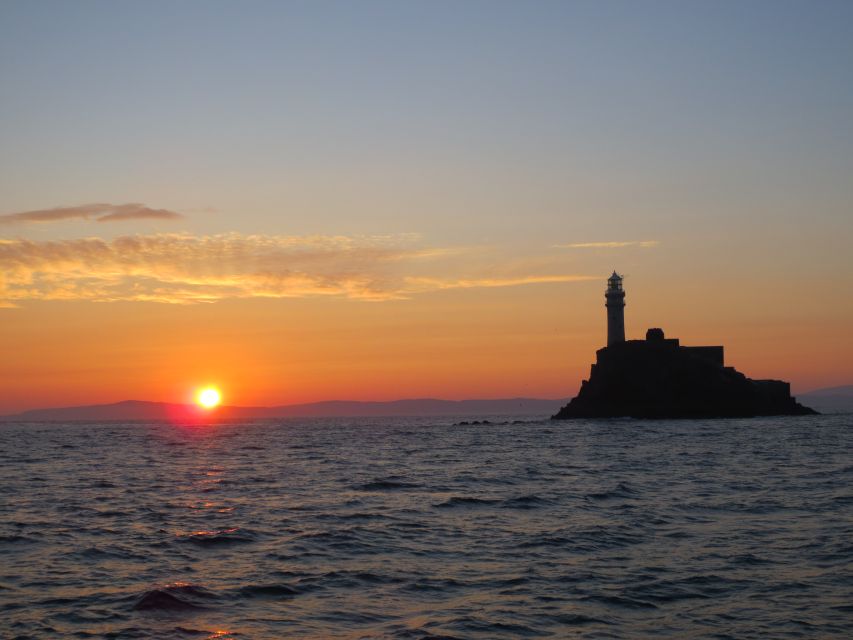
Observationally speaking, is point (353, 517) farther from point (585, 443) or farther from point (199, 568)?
point (585, 443)

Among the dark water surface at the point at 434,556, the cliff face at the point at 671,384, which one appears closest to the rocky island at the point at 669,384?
the cliff face at the point at 671,384

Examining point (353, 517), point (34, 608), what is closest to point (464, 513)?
point (353, 517)

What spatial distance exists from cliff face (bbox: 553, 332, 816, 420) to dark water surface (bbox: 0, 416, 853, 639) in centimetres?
8060

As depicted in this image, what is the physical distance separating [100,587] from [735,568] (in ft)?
40.7

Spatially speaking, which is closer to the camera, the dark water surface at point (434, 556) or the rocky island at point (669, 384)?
the dark water surface at point (434, 556)

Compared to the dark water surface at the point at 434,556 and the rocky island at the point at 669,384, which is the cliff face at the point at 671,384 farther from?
the dark water surface at the point at 434,556

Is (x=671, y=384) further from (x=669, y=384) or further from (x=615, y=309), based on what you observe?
(x=615, y=309)

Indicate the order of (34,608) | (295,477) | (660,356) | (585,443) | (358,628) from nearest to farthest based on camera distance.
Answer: (358,628)
(34,608)
(295,477)
(585,443)
(660,356)

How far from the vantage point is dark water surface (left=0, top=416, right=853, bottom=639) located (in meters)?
14.6

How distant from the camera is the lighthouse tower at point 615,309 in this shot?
417ft

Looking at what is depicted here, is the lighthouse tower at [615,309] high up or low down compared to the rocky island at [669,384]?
up

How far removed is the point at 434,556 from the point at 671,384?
340 ft

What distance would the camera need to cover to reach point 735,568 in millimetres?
18234

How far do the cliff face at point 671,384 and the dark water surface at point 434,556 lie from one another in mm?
80595
